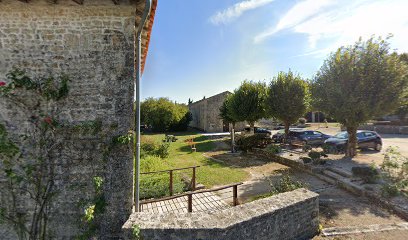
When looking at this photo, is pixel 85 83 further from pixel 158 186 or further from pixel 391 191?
pixel 391 191

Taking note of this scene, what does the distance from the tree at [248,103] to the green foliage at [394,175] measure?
11246 mm

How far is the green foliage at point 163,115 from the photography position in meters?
36.2

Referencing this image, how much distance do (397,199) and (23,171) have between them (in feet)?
33.0

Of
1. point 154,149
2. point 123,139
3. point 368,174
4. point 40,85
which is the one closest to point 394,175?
point 368,174

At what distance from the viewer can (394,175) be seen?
7.55m

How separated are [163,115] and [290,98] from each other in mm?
23425

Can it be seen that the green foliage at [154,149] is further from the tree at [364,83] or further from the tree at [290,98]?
the tree at [364,83]

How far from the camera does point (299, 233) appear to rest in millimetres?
5094

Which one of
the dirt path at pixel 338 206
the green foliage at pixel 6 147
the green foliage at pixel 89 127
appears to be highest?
the green foliage at pixel 89 127

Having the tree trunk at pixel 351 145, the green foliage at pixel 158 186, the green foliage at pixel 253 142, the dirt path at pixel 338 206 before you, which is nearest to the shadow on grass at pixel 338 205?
the dirt path at pixel 338 206

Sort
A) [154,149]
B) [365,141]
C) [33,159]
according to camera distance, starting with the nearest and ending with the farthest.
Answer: [33,159]
[365,141]
[154,149]

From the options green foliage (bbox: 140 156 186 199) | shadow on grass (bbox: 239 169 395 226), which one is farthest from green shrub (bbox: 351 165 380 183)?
green foliage (bbox: 140 156 186 199)

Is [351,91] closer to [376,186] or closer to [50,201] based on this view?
[376,186]

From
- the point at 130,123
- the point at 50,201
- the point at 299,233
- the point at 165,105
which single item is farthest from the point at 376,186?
the point at 165,105
